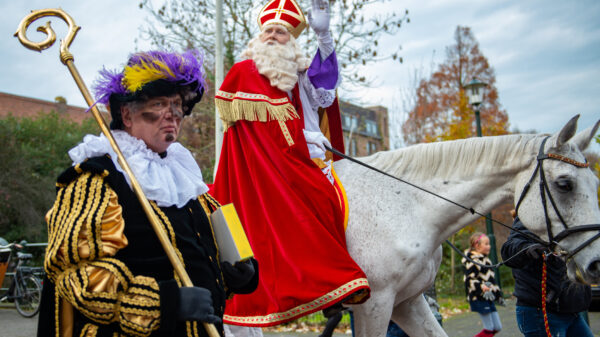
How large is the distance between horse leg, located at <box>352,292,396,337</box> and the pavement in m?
4.79

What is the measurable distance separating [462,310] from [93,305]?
11428 mm

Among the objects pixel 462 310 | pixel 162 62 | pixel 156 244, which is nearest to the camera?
pixel 156 244

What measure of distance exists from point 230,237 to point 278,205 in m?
1.43

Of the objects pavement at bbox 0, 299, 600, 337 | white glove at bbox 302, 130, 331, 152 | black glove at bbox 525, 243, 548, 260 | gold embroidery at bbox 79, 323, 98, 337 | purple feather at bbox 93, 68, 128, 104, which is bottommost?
pavement at bbox 0, 299, 600, 337

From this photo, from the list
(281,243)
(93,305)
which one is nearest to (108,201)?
(93,305)

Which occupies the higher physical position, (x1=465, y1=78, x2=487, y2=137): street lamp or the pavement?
(x1=465, y1=78, x2=487, y2=137): street lamp

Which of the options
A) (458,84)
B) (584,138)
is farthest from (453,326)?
(458,84)

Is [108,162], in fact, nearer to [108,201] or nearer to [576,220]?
[108,201]

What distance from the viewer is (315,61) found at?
4172mm

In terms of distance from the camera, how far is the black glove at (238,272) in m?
2.32

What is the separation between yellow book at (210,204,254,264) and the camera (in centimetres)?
221

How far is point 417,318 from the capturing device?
158 inches

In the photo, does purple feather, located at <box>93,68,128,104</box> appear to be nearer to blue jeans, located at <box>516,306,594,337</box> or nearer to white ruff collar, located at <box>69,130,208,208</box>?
white ruff collar, located at <box>69,130,208,208</box>

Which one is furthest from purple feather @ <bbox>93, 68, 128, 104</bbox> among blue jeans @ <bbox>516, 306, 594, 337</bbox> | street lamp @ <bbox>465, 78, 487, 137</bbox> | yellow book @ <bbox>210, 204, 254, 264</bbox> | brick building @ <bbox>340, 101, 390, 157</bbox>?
street lamp @ <bbox>465, 78, 487, 137</bbox>
